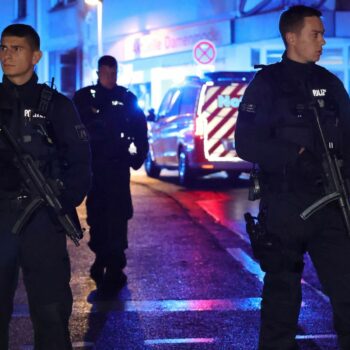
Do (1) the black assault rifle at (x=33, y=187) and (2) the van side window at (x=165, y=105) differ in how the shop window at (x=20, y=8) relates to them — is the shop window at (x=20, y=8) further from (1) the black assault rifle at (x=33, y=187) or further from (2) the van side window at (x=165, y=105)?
(1) the black assault rifle at (x=33, y=187)

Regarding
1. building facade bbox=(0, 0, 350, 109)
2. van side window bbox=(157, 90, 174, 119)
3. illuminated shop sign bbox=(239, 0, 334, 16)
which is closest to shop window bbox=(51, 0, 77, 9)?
building facade bbox=(0, 0, 350, 109)

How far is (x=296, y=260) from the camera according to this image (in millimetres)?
3951

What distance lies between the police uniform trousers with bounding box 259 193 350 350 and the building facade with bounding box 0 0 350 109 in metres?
14.4

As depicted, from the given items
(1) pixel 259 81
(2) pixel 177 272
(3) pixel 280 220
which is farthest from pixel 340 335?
(2) pixel 177 272

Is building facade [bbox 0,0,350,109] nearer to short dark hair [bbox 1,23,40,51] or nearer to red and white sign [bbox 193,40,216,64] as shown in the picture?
red and white sign [bbox 193,40,216,64]

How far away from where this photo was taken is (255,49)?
2350cm

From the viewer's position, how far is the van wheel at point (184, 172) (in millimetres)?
14625

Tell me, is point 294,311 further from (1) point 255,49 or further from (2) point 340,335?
(1) point 255,49

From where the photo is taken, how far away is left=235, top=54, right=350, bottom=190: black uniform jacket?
392cm

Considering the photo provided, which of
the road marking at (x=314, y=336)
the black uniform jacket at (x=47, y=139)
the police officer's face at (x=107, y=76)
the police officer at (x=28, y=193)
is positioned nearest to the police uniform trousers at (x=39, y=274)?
the police officer at (x=28, y=193)

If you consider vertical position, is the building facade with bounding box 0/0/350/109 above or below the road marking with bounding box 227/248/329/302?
above

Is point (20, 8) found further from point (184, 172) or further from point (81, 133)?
point (81, 133)

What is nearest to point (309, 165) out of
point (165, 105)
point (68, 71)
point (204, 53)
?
point (165, 105)

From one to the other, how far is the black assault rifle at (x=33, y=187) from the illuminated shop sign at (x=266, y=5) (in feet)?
61.1
